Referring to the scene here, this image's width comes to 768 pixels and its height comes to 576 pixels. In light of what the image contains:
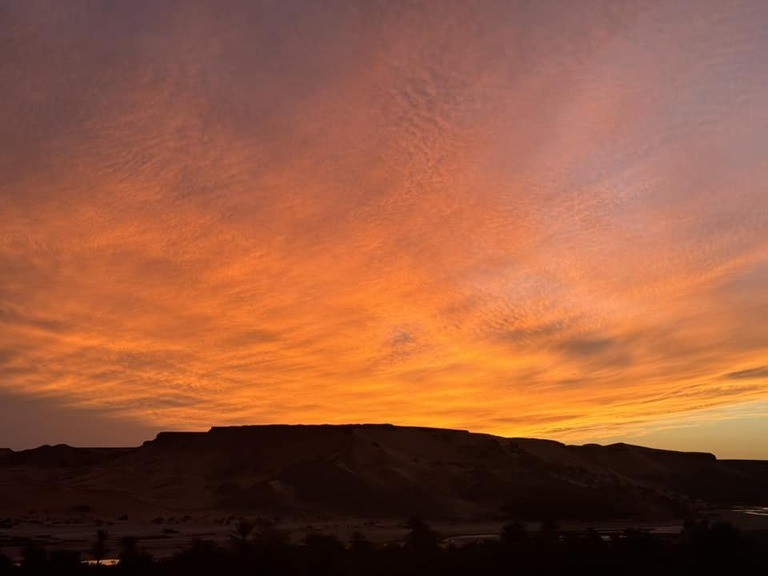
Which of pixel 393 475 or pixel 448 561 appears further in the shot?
pixel 393 475

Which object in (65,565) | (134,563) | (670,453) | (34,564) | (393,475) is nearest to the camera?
(34,564)

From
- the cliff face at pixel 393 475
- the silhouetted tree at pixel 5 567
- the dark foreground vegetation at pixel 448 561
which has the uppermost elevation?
the cliff face at pixel 393 475

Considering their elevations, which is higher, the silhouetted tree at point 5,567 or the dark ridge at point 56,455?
the dark ridge at point 56,455

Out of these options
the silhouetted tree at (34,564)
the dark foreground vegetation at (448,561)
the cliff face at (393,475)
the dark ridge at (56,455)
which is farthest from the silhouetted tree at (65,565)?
the dark ridge at (56,455)

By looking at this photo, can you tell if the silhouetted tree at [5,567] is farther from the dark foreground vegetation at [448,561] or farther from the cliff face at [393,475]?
the cliff face at [393,475]

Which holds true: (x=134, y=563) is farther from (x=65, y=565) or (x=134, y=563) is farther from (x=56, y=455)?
(x=56, y=455)

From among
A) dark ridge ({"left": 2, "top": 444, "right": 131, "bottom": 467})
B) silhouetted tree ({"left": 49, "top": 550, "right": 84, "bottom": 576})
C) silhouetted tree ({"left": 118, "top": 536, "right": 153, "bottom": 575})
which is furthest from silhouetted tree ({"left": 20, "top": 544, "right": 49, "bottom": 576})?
dark ridge ({"left": 2, "top": 444, "right": 131, "bottom": 467})

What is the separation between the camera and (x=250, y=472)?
12025 centimetres

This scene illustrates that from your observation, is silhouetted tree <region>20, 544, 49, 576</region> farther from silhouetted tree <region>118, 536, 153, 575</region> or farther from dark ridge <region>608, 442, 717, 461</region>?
dark ridge <region>608, 442, 717, 461</region>

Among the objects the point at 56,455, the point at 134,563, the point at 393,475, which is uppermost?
the point at 56,455

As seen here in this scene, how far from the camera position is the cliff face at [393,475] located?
101000 millimetres

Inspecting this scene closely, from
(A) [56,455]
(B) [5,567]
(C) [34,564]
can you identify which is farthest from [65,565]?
(A) [56,455]

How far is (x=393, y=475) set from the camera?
110250mm

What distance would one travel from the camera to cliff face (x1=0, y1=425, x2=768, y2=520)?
101000 millimetres
